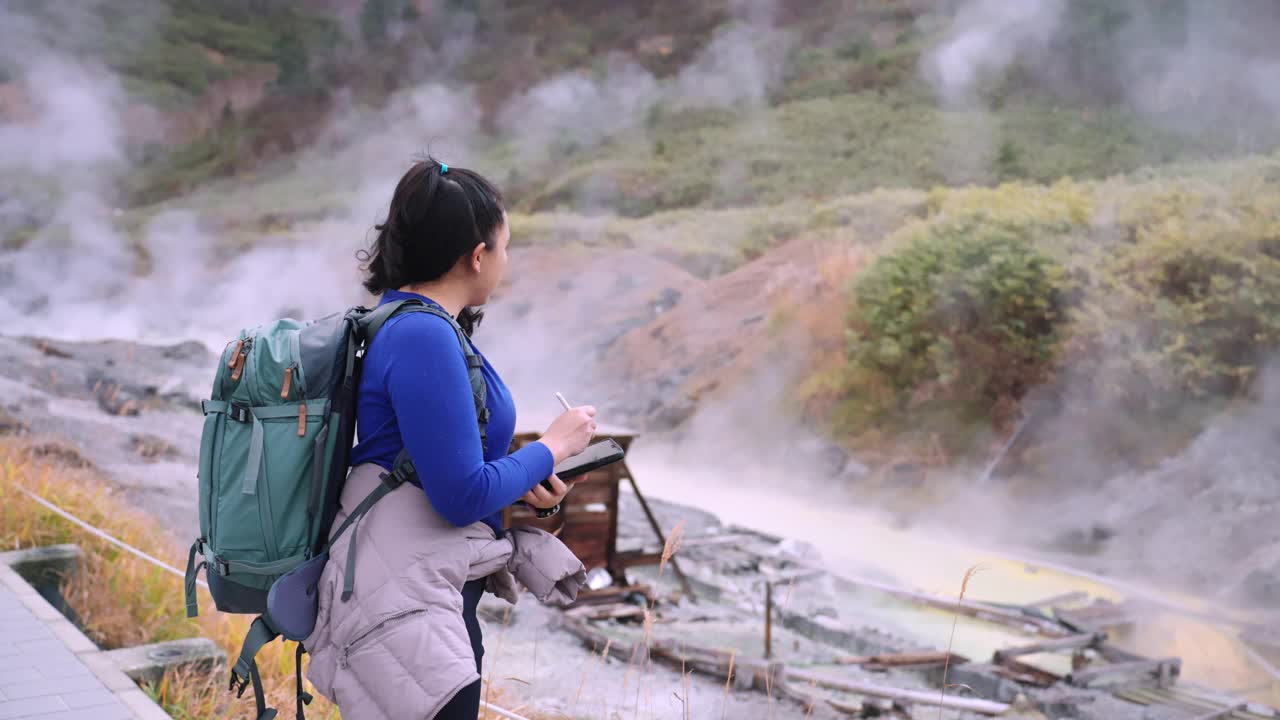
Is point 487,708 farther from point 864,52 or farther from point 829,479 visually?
point 864,52

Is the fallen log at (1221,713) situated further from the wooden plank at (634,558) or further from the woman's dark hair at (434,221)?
the woman's dark hair at (434,221)

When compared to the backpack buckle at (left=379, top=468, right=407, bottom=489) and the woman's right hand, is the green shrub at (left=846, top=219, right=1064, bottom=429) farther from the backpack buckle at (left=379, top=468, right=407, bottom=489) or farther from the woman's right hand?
the backpack buckle at (left=379, top=468, right=407, bottom=489)

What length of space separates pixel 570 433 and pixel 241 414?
1.73ft

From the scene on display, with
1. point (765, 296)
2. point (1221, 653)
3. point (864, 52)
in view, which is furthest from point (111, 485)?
point (864, 52)

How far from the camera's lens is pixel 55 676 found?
10.8ft

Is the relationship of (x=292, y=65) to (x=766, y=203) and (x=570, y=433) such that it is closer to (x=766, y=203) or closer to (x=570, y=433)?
(x=766, y=203)

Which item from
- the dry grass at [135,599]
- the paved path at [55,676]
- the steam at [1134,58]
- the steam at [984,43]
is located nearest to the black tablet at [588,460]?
the dry grass at [135,599]

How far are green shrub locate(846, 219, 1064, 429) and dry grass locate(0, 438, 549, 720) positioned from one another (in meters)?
7.39

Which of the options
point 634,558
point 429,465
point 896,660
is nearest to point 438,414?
point 429,465

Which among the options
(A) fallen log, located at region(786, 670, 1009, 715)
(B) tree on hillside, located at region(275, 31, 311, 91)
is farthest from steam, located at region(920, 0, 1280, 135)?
(B) tree on hillside, located at region(275, 31, 311, 91)

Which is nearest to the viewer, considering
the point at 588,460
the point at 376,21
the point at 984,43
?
the point at 588,460

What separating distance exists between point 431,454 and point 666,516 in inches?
362

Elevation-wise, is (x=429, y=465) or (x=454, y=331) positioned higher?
(x=454, y=331)

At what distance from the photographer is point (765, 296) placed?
13.2 m
